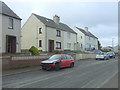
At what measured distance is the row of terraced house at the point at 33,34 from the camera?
24.2 metres

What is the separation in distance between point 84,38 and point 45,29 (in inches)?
965

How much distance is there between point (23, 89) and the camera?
7945 millimetres

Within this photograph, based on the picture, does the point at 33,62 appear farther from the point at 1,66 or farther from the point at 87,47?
the point at 87,47

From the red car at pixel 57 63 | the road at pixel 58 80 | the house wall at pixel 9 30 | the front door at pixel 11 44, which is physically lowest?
the road at pixel 58 80

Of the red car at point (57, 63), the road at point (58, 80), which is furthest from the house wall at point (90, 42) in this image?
the road at point (58, 80)

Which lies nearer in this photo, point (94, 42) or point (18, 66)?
point (18, 66)

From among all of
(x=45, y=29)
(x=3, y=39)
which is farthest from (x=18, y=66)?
(x=45, y=29)

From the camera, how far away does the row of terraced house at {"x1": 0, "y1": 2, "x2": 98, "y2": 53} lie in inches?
954

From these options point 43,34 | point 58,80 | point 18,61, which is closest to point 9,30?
point 18,61

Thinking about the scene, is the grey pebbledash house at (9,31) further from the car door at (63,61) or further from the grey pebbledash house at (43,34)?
the grey pebbledash house at (43,34)

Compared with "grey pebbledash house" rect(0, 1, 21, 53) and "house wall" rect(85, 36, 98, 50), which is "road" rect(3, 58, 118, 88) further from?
"house wall" rect(85, 36, 98, 50)

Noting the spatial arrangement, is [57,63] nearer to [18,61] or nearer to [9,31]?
[18,61]

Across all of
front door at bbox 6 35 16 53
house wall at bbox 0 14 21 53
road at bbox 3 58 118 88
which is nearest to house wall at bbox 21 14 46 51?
house wall at bbox 0 14 21 53

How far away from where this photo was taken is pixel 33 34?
3812 centimetres
